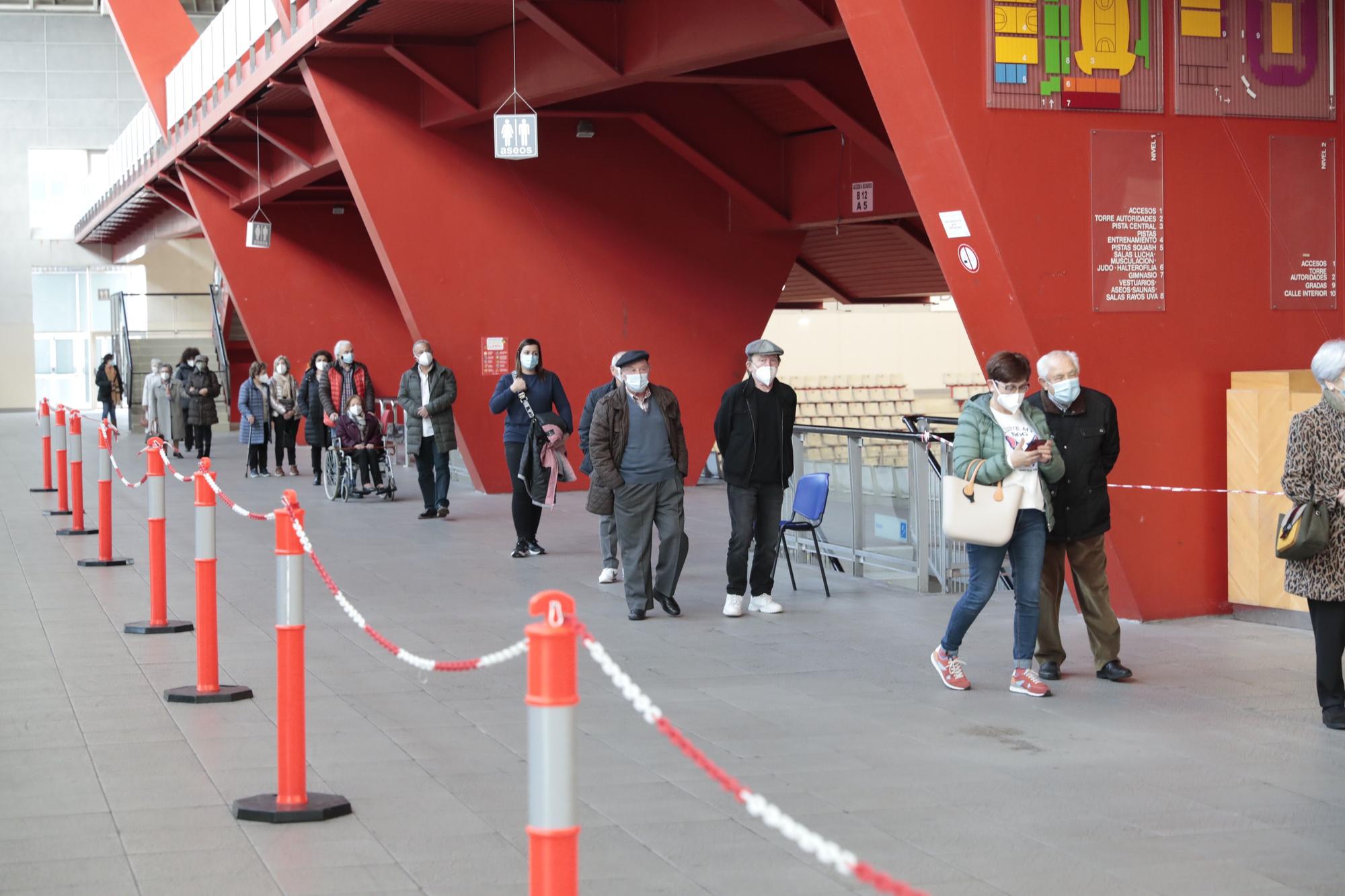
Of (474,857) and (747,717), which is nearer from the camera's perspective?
(474,857)

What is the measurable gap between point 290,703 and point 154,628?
4.24 m

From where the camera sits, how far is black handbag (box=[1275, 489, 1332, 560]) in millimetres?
6191

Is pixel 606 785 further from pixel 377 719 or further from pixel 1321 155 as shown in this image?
pixel 1321 155

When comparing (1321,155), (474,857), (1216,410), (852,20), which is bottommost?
(474,857)

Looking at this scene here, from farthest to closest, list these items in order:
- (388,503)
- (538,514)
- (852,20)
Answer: (388,503), (538,514), (852,20)

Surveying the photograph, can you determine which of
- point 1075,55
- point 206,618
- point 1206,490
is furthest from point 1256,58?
point 206,618

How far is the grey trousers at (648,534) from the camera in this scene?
932 centimetres

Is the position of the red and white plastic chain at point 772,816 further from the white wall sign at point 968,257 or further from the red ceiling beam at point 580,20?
the red ceiling beam at point 580,20

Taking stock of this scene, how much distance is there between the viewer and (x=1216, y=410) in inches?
365

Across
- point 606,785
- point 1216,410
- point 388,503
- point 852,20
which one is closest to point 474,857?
point 606,785

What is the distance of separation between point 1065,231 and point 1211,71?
144 cm

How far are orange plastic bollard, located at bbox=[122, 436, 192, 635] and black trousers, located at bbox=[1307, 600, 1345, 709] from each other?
558 centimetres

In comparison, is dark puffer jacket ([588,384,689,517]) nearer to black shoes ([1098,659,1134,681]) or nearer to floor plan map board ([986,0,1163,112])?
floor plan map board ([986,0,1163,112])

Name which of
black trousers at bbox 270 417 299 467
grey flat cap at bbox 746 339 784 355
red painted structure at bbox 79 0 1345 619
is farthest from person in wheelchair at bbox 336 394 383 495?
grey flat cap at bbox 746 339 784 355
